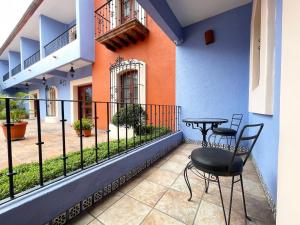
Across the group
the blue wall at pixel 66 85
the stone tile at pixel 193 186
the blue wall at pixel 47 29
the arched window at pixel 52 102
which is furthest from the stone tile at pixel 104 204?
the arched window at pixel 52 102

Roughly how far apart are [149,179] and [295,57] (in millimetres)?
1674

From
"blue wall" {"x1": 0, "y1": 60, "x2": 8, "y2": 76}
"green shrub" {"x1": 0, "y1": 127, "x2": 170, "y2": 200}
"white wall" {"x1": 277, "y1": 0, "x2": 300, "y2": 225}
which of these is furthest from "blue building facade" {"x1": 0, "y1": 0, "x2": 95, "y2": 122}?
"white wall" {"x1": 277, "y1": 0, "x2": 300, "y2": 225}

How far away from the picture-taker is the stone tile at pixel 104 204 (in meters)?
1.25

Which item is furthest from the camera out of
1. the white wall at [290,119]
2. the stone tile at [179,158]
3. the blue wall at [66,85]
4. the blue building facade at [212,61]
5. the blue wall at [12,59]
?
the blue wall at [12,59]

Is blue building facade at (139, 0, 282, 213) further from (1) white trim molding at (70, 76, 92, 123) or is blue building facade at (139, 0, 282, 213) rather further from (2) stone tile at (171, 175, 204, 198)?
(1) white trim molding at (70, 76, 92, 123)

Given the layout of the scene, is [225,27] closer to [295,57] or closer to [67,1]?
[295,57]

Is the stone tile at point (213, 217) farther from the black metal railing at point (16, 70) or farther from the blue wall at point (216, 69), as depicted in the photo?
the black metal railing at point (16, 70)

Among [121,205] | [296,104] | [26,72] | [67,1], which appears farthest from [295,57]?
[26,72]

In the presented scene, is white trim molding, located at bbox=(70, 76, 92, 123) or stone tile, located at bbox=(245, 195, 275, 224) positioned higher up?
white trim molding, located at bbox=(70, 76, 92, 123)

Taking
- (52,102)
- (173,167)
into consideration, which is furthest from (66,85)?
(173,167)

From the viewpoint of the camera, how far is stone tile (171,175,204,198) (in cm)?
152

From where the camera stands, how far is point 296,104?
0.59 meters

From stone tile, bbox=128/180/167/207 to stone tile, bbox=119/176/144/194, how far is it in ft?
0.17

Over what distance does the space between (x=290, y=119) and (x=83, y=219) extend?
1494 mm
